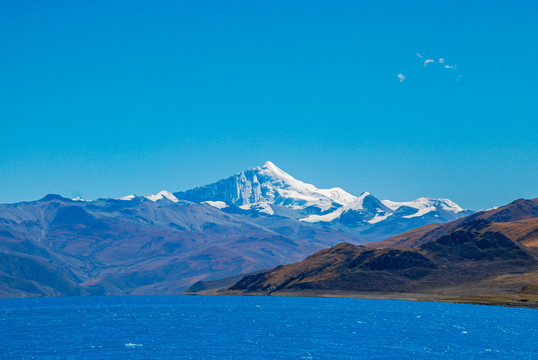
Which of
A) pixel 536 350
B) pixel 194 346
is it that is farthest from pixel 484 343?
pixel 194 346

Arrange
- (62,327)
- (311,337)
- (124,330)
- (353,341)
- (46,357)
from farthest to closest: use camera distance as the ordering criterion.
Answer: (62,327) < (124,330) < (311,337) < (353,341) < (46,357)

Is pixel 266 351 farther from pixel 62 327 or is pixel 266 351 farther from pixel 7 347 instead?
pixel 62 327

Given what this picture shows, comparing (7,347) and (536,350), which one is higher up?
(7,347)

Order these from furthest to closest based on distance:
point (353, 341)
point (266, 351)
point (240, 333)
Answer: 1. point (240, 333)
2. point (353, 341)
3. point (266, 351)

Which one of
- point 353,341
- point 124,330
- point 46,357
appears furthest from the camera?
point 124,330

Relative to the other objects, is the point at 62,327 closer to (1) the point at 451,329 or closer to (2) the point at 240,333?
(2) the point at 240,333

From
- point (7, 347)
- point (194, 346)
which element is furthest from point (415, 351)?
point (7, 347)

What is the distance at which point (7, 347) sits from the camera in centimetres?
13025

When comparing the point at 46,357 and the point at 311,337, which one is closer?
the point at 46,357

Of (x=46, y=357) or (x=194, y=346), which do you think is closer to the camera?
(x=46, y=357)

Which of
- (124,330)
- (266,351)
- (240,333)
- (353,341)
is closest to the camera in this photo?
(266,351)

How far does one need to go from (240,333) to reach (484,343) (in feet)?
194

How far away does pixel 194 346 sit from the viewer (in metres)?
132

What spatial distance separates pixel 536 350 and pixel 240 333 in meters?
69.9
